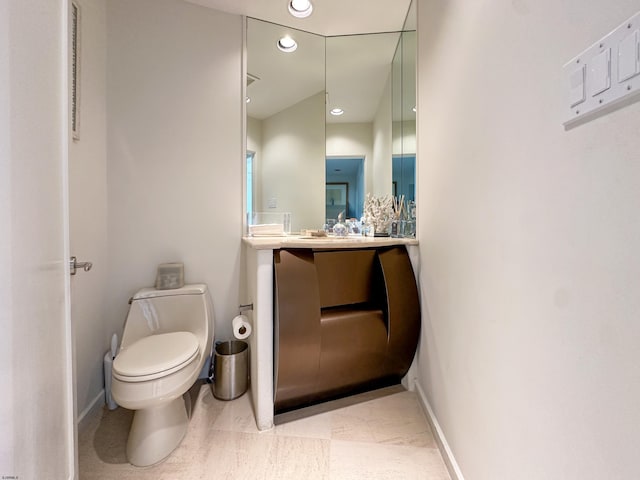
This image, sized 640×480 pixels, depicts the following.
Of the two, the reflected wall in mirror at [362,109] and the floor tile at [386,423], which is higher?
the reflected wall in mirror at [362,109]

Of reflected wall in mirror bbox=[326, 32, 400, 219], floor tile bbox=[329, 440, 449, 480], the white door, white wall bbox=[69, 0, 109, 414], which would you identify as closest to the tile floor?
floor tile bbox=[329, 440, 449, 480]

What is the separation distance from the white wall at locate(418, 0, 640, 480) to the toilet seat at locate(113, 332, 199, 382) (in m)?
1.24

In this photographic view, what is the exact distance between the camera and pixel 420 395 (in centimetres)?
168

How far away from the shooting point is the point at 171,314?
175cm

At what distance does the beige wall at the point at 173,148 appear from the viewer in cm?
181

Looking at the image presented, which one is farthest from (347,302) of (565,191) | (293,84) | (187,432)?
(293,84)

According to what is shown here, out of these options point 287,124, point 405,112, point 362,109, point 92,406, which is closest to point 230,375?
point 92,406

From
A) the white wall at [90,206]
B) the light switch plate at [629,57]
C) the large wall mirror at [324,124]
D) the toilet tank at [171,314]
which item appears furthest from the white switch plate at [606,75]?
the white wall at [90,206]

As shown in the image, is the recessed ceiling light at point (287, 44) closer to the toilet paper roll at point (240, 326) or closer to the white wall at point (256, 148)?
the white wall at point (256, 148)

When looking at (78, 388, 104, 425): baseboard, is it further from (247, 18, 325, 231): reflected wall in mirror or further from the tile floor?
(247, 18, 325, 231): reflected wall in mirror

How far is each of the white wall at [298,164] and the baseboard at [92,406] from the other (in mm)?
1575

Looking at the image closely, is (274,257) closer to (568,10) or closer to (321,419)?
(321,419)

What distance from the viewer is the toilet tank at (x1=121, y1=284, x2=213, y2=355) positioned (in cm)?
166

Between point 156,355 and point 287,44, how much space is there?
92.1 inches
